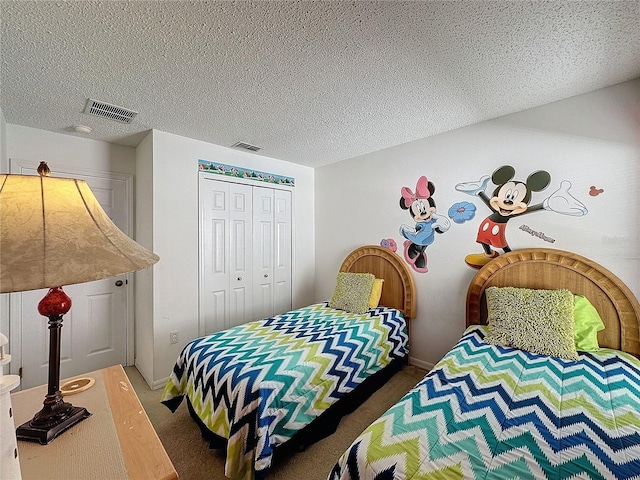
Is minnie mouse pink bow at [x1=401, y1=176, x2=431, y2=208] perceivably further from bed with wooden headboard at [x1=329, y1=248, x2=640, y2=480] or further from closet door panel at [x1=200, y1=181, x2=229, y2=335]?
closet door panel at [x1=200, y1=181, x2=229, y2=335]

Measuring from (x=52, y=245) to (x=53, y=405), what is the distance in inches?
25.9

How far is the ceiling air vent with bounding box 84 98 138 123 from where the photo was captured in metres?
2.02

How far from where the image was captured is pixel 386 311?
9.02 ft

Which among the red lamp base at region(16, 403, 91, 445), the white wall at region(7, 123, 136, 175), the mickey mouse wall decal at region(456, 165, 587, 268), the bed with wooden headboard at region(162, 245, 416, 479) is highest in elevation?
the white wall at region(7, 123, 136, 175)

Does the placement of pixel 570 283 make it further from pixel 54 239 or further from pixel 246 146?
pixel 246 146

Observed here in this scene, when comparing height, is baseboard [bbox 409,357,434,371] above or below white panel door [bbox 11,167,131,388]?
below

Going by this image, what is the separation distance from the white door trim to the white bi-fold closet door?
33.0 inches

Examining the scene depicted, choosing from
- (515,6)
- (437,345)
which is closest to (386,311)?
(437,345)

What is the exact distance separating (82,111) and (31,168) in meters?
0.88

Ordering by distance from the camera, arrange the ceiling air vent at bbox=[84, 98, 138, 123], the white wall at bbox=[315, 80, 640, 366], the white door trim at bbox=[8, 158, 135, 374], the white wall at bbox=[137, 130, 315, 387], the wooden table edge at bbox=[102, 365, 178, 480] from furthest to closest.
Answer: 1. the white wall at bbox=[137, 130, 315, 387]
2. the white door trim at bbox=[8, 158, 135, 374]
3. the ceiling air vent at bbox=[84, 98, 138, 123]
4. the white wall at bbox=[315, 80, 640, 366]
5. the wooden table edge at bbox=[102, 365, 178, 480]

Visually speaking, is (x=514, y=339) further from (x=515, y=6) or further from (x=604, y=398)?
(x=515, y=6)

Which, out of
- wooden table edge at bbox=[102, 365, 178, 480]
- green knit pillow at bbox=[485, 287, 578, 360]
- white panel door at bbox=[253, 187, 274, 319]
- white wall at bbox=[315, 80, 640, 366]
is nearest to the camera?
wooden table edge at bbox=[102, 365, 178, 480]

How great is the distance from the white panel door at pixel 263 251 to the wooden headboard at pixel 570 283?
2256 millimetres

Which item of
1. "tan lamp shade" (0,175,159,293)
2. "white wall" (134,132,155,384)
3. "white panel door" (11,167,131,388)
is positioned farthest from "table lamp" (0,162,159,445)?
"white panel door" (11,167,131,388)
